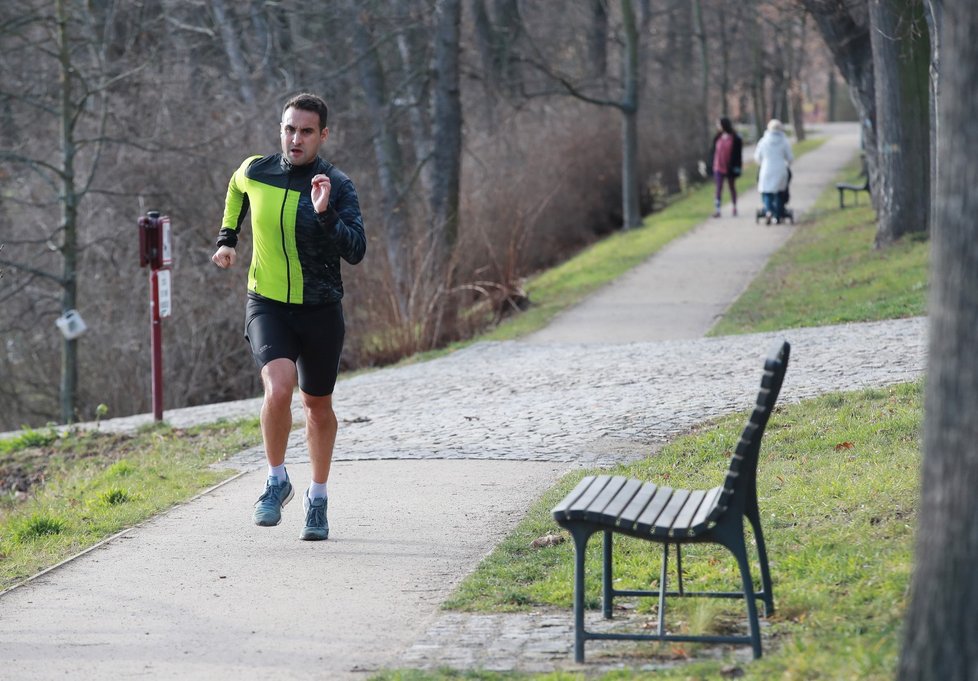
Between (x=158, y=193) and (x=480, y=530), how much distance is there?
14079mm

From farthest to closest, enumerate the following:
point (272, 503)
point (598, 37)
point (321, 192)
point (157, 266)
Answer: point (598, 37), point (157, 266), point (272, 503), point (321, 192)

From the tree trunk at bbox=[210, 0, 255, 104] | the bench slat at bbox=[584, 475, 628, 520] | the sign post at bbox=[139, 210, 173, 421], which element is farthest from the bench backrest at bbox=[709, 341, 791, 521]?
the tree trunk at bbox=[210, 0, 255, 104]

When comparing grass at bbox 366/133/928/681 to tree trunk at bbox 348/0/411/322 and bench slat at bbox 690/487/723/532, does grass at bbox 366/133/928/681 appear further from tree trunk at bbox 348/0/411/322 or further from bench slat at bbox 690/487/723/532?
tree trunk at bbox 348/0/411/322

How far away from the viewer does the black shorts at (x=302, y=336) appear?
21.6 feet

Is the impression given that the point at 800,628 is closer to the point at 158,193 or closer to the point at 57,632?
the point at 57,632

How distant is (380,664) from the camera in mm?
4957

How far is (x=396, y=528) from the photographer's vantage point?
7.11 meters

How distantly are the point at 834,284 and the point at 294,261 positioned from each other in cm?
1243

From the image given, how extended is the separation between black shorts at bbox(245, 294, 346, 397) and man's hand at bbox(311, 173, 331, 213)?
0.57 metres

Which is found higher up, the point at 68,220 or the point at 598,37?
the point at 598,37

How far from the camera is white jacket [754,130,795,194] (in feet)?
81.3

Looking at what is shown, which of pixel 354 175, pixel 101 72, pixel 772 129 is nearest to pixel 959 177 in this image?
pixel 101 72

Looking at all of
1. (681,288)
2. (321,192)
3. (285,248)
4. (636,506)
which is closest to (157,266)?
(285,248)

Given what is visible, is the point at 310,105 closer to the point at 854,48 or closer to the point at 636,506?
the point at 636,506
